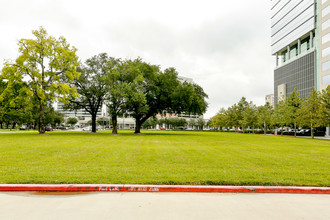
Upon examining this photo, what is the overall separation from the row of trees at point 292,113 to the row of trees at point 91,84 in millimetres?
16394

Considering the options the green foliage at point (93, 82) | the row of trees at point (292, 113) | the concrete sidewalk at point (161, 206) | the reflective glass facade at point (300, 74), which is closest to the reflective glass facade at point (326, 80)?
the row of trees at point (292, 113)

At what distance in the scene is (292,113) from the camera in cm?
4434

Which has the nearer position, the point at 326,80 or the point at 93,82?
the point at 93,82

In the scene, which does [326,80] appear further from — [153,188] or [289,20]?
[153,188]

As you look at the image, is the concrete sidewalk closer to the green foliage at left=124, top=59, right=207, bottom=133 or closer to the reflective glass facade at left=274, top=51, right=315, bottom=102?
the green foliage at left=124, top=59, right=207, bottom=133

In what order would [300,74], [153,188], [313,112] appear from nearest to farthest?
1. [153,188]
2. [313,112]
3. [300,74]

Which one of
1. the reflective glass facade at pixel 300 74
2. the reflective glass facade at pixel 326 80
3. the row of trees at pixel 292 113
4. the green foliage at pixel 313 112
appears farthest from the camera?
the reflective glass facade at pixel 300 74

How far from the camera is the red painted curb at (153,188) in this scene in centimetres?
623

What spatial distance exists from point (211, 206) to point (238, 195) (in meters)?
1.27

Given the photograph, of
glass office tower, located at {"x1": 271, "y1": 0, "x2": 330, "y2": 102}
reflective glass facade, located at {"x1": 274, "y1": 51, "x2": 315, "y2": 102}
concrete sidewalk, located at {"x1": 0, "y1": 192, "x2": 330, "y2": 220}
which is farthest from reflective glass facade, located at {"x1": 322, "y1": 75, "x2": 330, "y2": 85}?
concrete sidewalk, located at {"x1": 0, "y1": 192, "x2": 330, "y2": 220}

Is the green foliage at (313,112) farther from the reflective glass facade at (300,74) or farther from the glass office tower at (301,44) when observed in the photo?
the reflective glass facade at (300,74)

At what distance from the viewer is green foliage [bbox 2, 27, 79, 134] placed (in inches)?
1335

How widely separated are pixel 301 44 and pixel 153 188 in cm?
8943

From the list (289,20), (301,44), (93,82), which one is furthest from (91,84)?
(289,20)
